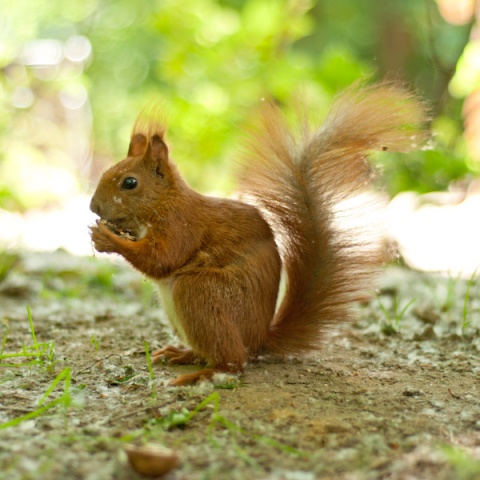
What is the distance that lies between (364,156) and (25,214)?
5008 millimetres

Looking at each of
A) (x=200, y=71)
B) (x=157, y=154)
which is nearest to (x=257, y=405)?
(x=157, y=154)

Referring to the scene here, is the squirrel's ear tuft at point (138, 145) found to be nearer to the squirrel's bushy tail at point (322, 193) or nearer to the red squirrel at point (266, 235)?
the red squirrel at point (266, 235)

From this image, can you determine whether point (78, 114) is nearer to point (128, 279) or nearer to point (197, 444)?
A: point (128, 279)

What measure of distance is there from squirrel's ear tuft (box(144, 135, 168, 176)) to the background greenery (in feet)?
0.74

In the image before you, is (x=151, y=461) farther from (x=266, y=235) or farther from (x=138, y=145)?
(x=138, y=145)

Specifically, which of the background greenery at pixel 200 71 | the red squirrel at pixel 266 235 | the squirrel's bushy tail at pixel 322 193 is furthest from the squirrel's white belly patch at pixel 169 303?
the background greenery at pixel 200 71

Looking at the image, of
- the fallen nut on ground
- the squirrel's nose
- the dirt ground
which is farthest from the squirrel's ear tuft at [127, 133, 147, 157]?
the fallen nut on ground

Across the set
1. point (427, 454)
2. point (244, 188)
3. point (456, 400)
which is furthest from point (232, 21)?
point (427, 454)

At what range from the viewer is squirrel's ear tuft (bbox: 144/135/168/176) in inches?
86.4

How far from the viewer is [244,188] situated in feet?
7.06

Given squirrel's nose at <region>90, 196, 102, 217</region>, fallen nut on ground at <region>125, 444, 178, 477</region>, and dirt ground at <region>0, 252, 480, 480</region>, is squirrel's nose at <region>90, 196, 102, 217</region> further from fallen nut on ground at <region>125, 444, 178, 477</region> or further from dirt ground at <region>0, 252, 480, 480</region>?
fallen nut on ground at <region>125, 444, 178, 477</region>

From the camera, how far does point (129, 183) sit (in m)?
2.16

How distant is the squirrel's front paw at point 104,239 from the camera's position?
1.99 meters

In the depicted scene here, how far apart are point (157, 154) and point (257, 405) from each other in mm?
958
